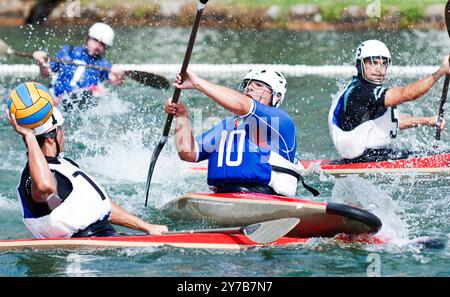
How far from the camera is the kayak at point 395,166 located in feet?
30.2

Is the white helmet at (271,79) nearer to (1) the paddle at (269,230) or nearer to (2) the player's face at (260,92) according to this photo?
(2) the player's face at (260,92)

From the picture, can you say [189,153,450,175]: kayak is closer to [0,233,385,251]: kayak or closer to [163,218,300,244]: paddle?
[0,233,385,251]: kayak

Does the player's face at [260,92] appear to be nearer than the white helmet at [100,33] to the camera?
Yes

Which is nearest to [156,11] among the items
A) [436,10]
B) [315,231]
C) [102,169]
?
[436,10]

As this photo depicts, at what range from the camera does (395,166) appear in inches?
363

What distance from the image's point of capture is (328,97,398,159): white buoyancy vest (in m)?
9.30

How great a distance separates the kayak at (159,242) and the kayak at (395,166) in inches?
102

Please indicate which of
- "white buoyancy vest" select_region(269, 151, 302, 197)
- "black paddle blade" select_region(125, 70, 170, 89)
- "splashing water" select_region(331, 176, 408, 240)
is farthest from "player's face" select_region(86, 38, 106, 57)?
"splashing water" select_region(331, 176, 408, 240)

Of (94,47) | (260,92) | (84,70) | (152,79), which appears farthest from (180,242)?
(94,47)

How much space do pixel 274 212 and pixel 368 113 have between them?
8.87 feet

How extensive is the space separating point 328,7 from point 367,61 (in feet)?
28.0

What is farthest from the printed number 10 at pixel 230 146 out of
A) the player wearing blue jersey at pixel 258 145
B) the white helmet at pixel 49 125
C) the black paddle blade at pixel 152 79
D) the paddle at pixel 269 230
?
the black paddle blade at pixel 152 79

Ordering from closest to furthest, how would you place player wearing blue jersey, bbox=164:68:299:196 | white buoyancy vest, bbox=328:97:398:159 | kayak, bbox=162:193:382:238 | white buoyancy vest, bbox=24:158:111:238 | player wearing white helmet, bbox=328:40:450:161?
white buoyancy vest, bbox=24:158:111:238
kayak, bbox=162:193:382:238
player wearing blue jersey, bbox=164:68:299:196
player wearing white helmet, bbox=328:40:450:161
white buoyancy vest, bbox=328:97:398:159

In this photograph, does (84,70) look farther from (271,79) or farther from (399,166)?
(271,79)
